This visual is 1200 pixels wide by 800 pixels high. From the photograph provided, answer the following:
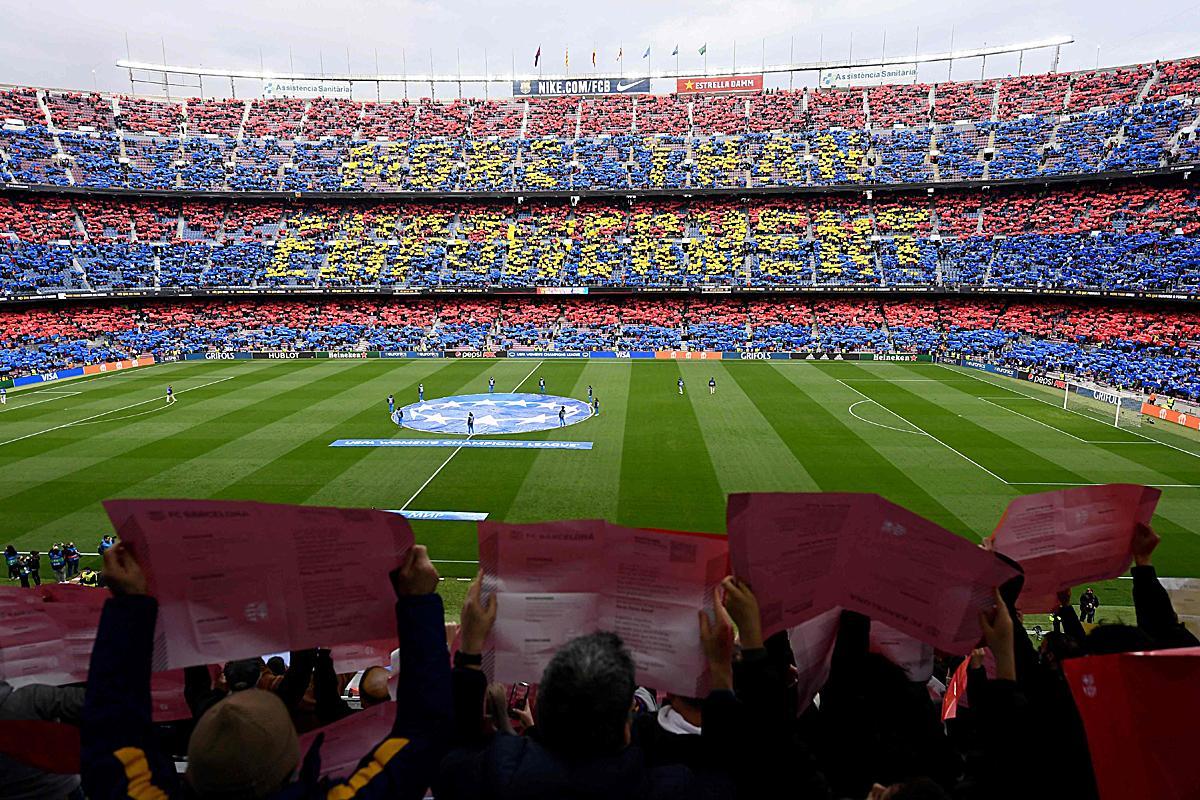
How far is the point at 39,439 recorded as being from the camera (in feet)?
86.8

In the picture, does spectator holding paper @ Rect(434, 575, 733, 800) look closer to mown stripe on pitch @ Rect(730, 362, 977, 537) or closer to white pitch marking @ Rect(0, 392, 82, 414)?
mown stripe on pitch @ Rect(730, 362, 977, 537)

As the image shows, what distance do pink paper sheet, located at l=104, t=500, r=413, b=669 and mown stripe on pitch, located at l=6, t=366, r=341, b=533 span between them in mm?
19530

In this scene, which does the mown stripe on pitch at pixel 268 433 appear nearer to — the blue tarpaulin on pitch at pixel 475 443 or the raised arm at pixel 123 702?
the blue tarpaulin on pitch at pixel 475 443

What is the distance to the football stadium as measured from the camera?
9.17 ft

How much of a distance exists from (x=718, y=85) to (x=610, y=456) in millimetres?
66178

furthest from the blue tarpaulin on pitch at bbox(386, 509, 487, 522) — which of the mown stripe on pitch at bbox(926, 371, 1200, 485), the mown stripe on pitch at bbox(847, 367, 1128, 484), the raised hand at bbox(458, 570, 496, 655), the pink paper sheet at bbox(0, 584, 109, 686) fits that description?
the mown stripe on pitch at bbox(926, 371, 1200, 485)

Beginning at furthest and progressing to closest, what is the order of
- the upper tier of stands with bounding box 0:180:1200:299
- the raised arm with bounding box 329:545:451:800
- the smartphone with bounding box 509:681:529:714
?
1. the upper tier of stands with bounding box 0:180:1200:299
2. the smartphone with bounding box 509:681:529:714
3. the raised arm with bounding box 329:545:451:800

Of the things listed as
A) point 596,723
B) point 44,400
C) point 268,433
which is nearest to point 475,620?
point 596,723

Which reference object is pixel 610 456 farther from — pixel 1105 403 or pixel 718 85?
pixel 718 85

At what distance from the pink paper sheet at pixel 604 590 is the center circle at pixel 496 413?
24568 mm

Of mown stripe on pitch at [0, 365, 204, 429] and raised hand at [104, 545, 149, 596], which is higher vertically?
raised hand at [104, 545, 149, 596]

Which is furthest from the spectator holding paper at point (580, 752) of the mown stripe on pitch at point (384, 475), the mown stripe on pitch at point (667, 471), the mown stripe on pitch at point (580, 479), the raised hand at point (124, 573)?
the mown stripe on pitch at point (384, 475)

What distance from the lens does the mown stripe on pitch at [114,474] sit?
1902 centimetres

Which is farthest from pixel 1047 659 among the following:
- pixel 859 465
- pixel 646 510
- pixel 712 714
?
pixel 859 465
